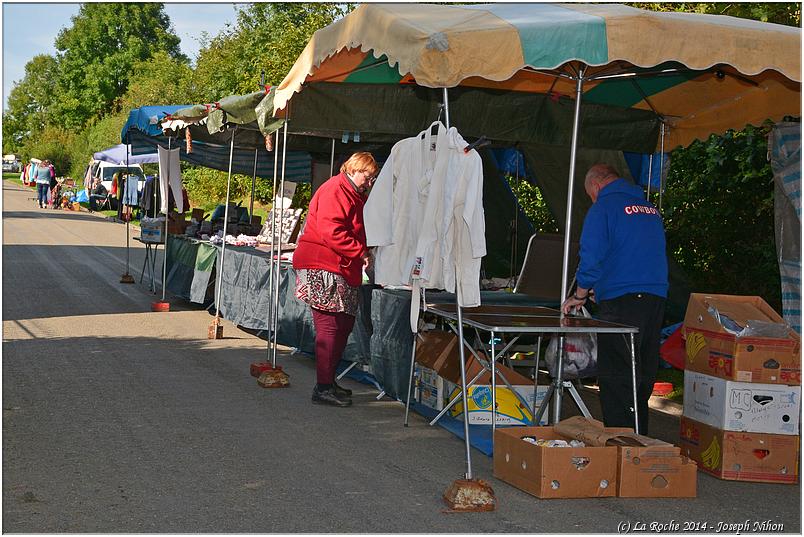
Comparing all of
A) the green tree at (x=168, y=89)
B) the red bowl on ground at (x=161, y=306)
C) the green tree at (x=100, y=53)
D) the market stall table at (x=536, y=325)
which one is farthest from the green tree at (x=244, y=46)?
the green tree at (x=100, y=53)

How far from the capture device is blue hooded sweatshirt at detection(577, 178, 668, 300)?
22.9 feet

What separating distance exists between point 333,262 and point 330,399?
108 centimetres

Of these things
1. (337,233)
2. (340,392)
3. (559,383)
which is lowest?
(340,392)

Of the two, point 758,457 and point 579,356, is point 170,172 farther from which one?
point 758,457

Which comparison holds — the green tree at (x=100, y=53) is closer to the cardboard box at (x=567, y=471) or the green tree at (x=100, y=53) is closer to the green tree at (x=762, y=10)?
the green tree at (x=762, y=10)

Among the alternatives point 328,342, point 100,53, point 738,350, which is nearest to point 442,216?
point 738,350

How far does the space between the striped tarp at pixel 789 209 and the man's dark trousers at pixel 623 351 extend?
4.98ft

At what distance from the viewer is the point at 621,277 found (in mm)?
6992

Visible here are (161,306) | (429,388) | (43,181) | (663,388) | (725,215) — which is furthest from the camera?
(43,181)

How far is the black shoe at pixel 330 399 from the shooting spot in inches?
331

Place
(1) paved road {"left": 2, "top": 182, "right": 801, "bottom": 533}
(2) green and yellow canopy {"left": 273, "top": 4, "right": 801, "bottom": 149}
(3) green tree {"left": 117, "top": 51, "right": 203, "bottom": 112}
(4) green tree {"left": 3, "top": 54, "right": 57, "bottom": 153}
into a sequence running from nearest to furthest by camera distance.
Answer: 1. (1) paved road {"left": 2, "top": 182, "right": 801, "bottom": 533}
2. (2) green and yellow canopy {"left": 273, "top": 4, "right": 801, "bottom": 149}
3. (3) green tree {"left": 117, "top": 51, "right": 203, "bottom": 112}
4. (4) green tree {"left": 3, "top": 54, "right": 57, "bottom": 153}

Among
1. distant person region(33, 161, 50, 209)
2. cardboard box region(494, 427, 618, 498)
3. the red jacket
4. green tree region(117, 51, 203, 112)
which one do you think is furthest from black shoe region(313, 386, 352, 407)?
distant person region(33, 161, 50, 209)

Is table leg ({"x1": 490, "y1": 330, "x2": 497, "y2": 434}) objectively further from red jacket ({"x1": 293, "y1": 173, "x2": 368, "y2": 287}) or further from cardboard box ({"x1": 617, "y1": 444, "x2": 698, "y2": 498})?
red jacket ({"x1": 293, "y1": 173, "x2": 368, "y2": 287})

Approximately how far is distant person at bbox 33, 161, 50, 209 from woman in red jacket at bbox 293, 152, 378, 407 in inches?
1480
